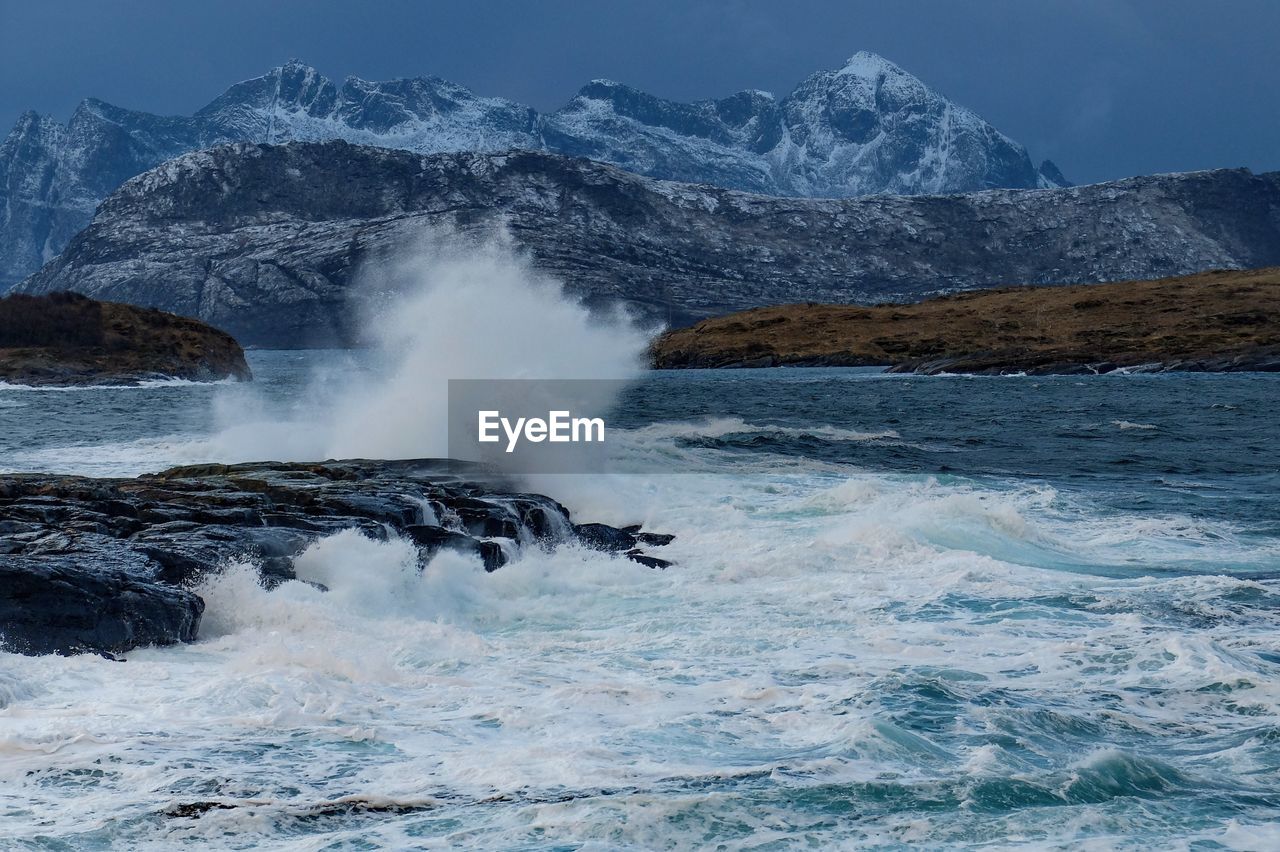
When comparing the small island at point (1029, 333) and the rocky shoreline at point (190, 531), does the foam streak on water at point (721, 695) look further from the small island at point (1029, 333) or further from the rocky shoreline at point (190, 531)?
the small island at point (1029, 333)

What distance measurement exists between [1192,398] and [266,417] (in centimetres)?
5135

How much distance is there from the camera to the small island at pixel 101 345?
360 ft

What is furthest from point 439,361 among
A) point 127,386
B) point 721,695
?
point 127,386

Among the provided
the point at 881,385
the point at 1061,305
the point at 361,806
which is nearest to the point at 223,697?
the point at 361,806

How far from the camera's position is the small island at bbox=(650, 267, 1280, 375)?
357 ft

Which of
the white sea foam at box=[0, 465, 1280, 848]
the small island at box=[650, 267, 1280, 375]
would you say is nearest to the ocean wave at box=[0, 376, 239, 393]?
the small island at box=[650, 267, 1280, 375]

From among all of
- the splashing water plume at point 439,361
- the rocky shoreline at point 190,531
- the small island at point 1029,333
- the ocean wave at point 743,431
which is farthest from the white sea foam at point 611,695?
the small island at point 1029,333

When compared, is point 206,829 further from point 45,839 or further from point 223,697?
point 223,697

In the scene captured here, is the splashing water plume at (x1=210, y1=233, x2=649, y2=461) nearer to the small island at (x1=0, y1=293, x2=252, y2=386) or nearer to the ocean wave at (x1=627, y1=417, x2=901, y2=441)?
the ocean wave at (x1=627, y1=417, x2=901, y2=441)

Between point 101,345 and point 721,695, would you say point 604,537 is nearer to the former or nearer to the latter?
point 721,695

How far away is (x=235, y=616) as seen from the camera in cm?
1678

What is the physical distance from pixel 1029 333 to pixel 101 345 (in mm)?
99750

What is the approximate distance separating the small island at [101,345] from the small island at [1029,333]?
198 ft

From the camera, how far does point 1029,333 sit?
138250 millimetres
